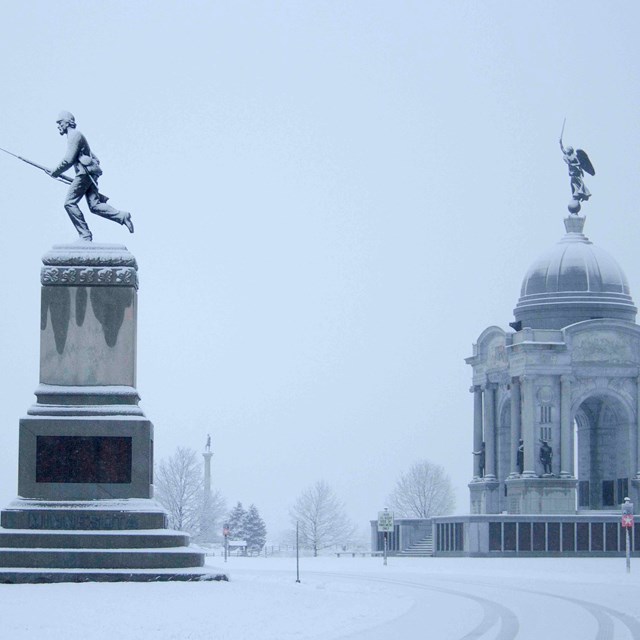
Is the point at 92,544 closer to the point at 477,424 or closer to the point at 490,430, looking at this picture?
the point at 490,430

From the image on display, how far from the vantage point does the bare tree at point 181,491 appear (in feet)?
339

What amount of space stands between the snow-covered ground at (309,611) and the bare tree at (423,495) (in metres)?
87.7

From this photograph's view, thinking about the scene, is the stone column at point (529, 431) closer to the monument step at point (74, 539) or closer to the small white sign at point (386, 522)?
the small white sign at point (386, 522)

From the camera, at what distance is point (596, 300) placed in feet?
249

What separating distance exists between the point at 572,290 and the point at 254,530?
44470mm

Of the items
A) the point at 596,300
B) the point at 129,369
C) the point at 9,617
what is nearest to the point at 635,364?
the point at 596,300

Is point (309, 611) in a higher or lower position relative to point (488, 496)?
lower

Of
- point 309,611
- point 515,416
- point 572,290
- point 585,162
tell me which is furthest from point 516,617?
point 585,162

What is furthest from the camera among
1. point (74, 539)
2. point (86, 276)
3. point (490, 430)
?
point (490, 430)

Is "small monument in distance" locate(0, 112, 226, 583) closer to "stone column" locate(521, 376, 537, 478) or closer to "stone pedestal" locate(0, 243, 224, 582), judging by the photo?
"stone pedestal" locate(0, 243, 224, 582)

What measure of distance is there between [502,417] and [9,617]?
5830 cm

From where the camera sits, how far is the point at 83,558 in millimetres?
28594

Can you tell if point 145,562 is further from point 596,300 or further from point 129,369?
point 596,300

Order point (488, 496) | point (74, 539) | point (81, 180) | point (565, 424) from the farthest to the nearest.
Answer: point (488, 496) < point (565, 424) < point (81, 180) < point (74, 539)
